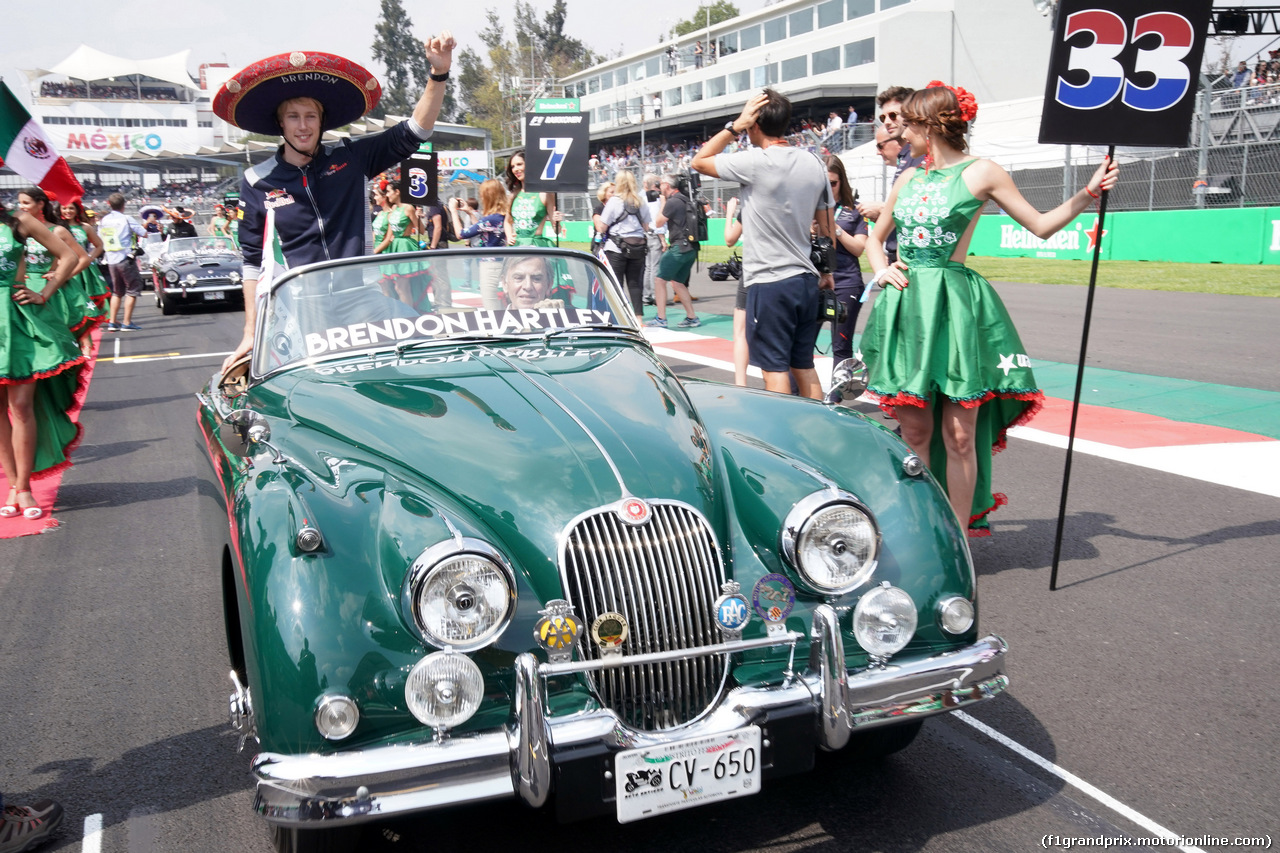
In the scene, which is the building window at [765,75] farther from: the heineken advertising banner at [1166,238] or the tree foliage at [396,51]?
the tree foliage at [396,51]

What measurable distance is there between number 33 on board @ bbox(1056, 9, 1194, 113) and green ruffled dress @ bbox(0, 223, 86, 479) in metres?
5.64

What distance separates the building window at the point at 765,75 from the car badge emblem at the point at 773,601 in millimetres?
57458

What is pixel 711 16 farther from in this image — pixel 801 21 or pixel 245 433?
pixel 245 433

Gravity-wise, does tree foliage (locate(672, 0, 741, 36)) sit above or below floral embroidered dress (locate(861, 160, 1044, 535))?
above

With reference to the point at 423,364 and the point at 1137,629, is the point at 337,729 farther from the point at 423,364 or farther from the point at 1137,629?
the point at 1137,629

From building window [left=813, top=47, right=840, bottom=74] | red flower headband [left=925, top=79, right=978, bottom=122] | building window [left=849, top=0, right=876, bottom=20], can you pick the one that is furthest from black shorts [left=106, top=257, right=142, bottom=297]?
building window [left=849, top=0, right=876, bottom=20]

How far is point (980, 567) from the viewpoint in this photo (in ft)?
15.9

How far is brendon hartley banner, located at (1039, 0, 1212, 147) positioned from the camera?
424 centimetres

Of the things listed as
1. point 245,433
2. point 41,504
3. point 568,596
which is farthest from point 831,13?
point 568,596

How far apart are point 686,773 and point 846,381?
5.74 feet

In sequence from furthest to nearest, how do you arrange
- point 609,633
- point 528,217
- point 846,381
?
point 528,217 < point 846,381 < point 609,633

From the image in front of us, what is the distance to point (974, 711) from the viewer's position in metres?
3.56

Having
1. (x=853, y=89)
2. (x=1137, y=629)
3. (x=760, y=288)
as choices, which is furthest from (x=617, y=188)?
(x=853, y=89)

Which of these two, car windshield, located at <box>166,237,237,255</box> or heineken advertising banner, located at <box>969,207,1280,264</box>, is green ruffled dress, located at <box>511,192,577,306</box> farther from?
car windshield, located at <box>166,237,237,255</box>
